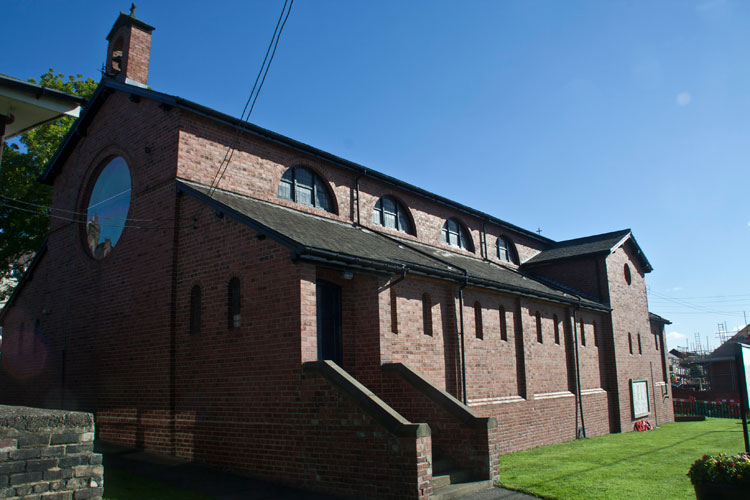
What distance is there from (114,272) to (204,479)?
6504 mm

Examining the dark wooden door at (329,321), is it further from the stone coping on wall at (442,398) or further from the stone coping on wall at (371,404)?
the stone coping on wall at (371,404)

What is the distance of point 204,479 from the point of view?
32.8 feet

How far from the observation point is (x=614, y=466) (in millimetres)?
12602

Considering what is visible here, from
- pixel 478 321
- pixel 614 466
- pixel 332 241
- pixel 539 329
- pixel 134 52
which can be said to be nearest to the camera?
pixel 332 241

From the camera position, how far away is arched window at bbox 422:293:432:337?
1366 centimetres

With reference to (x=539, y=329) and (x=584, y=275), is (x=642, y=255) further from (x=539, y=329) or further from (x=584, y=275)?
(x=539, y=329)

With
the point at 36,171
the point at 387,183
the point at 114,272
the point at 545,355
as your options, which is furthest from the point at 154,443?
the point at 36,171

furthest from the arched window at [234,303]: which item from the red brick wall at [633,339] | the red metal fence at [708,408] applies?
the red metal fence at [708,408]

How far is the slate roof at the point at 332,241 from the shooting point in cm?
1074

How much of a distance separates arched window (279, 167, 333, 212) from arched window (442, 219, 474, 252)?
611 cm

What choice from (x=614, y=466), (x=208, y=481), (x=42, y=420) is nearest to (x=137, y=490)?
(x=208, y=481)

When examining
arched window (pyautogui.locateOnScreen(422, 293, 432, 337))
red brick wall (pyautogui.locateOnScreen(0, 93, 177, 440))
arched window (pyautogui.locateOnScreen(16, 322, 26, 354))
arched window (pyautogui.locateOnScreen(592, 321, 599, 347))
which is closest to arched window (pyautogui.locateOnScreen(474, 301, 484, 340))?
arched window (pyautogui.locateOnScreen(422, 293, 432, 337))

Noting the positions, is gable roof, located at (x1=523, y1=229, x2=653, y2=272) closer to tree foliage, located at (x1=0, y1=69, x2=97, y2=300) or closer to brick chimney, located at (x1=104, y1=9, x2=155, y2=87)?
brick chimney, located at (x1=104, y1=9, x2=155, y2=87)

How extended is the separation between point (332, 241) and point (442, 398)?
3903 mm
